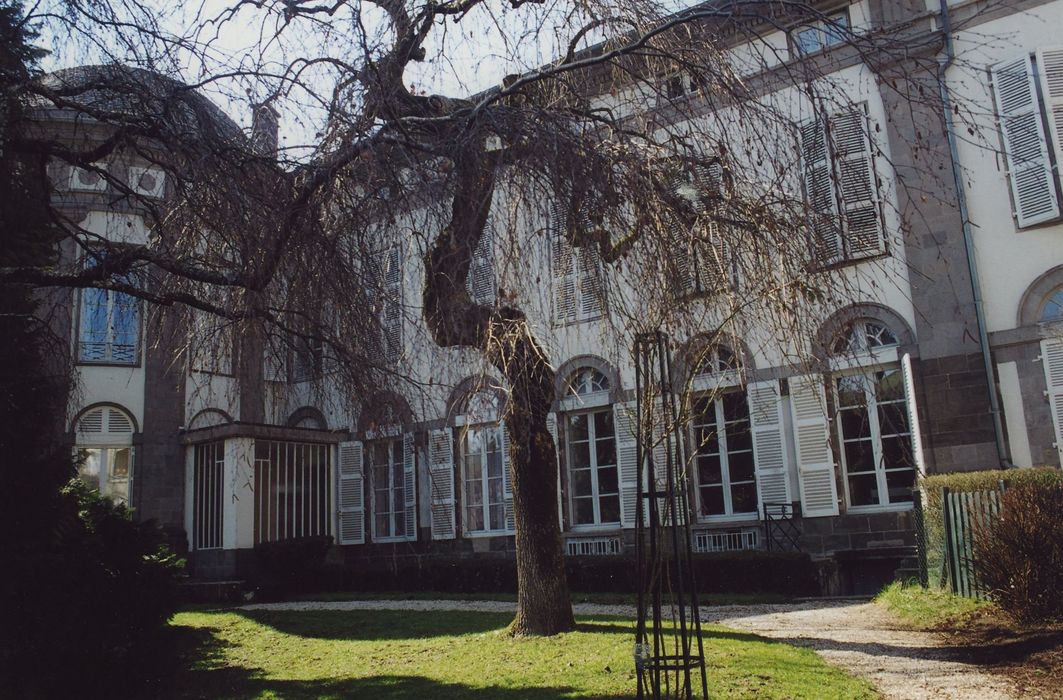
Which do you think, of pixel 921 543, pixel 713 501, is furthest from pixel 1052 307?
pixel 713 501

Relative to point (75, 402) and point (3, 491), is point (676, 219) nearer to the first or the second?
point (75, 402)

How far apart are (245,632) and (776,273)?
7.58 m

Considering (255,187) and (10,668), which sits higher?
(255,187)

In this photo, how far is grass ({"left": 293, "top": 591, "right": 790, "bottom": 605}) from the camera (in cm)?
1105

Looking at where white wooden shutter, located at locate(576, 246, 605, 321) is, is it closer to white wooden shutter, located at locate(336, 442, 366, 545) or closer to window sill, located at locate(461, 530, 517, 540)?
window sill, located at locate(461, 530, 517, 540)

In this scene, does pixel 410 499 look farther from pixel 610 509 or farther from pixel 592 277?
pixel 592 277

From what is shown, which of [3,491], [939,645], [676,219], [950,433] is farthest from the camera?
[950,433]

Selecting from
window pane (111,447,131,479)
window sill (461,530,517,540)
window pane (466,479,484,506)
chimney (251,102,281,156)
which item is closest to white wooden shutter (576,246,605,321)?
chimney (251,102,281,156)

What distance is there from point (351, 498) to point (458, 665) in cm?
1099

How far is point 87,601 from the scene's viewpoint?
6727mm

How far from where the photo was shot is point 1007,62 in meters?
12.2

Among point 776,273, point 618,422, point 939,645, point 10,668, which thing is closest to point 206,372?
point 10,668

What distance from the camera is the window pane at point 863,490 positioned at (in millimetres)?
12719

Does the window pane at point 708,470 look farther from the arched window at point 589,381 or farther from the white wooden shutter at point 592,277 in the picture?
the white wooden shutter at point 592,277
